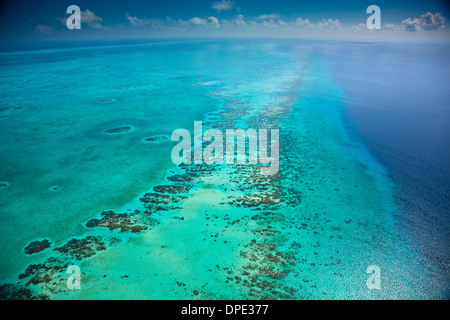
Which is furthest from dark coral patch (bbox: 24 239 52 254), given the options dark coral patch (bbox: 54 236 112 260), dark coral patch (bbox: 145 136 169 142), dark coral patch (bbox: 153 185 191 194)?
dark coral patch (bbox: 145 136 169 142)

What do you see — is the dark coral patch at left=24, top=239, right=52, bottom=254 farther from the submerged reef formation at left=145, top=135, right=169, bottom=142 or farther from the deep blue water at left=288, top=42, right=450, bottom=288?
the deep blue water at left=288, top=42, right=450, bottom=288

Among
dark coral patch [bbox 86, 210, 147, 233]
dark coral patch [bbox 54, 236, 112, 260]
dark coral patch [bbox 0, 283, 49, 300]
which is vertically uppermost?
dark coral patch [bbox 86, 210, 147, 233]

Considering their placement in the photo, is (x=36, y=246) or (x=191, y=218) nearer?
(x=36, y=246)

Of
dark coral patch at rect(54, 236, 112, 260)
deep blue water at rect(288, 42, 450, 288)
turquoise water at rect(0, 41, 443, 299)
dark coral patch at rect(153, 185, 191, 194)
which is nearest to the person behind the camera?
turquoise water at rect(0, 41, 443, 299)

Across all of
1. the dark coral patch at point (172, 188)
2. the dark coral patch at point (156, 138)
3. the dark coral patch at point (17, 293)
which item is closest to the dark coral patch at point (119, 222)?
the dark coral patch at point (172, 188)

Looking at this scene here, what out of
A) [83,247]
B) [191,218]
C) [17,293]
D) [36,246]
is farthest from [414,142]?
[17,293]

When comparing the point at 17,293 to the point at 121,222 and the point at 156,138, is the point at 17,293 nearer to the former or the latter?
the point at 121,222
